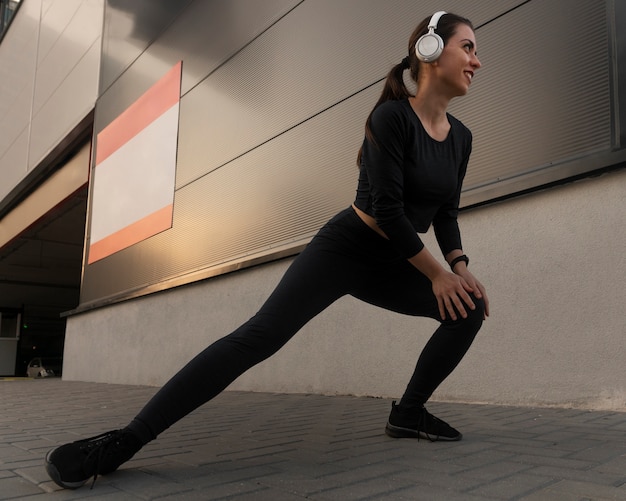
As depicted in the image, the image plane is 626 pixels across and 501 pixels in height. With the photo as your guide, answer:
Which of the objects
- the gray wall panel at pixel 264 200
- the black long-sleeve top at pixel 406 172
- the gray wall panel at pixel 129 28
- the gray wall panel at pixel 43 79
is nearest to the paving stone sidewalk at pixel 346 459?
the black long-sleeve top at pixel 406 172

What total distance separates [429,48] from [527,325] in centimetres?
220

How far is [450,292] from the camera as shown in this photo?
2.20 metres

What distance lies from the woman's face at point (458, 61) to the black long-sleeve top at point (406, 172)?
18 cm

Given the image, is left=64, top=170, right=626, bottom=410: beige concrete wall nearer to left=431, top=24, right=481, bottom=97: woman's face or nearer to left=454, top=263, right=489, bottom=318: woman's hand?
left=454, top=263, right=489, bottom=318: woman's hand

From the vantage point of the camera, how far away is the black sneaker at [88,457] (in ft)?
5.88

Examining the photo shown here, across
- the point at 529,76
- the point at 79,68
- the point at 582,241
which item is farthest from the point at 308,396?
the point at 79,68

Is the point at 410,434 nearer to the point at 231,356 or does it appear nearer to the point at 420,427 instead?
the point at 420,427

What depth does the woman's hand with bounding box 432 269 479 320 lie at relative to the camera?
2201 millimetres

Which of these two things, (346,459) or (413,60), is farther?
(413,60)

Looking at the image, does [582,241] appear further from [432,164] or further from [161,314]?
[161,314]

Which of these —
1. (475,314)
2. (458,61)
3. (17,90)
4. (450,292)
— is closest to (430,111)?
(458,61)

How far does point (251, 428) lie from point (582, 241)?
2268 millimetres

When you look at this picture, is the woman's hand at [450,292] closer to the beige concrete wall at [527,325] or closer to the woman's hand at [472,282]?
the woman's hand at [472,282]

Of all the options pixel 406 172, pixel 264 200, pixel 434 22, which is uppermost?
pixel 264 200
